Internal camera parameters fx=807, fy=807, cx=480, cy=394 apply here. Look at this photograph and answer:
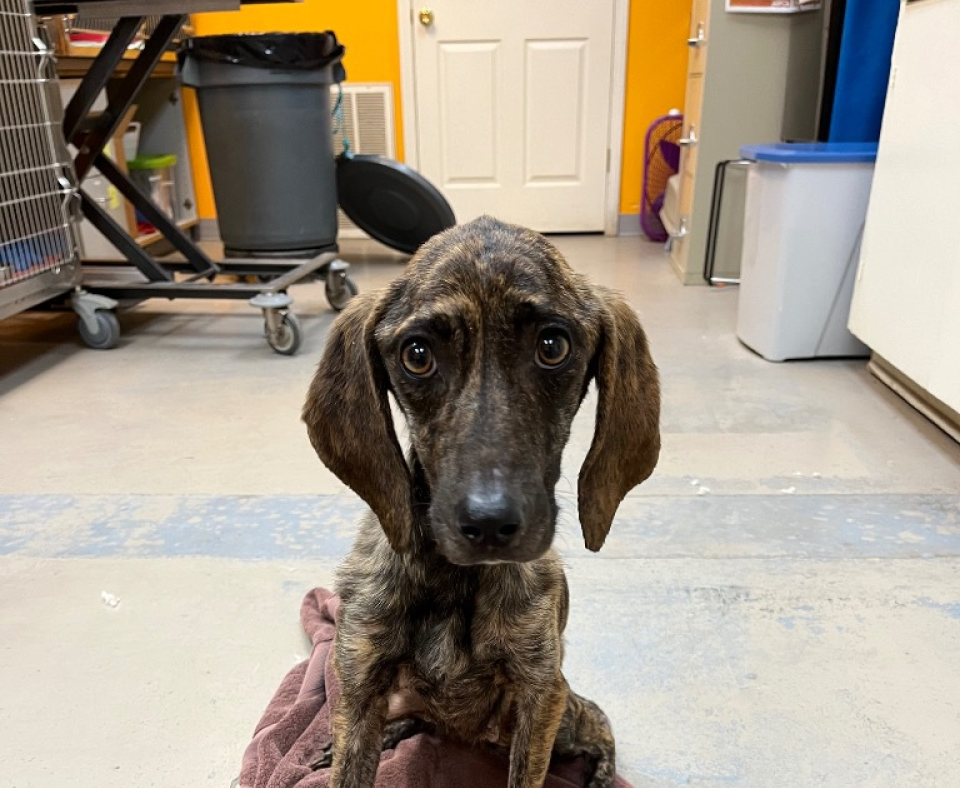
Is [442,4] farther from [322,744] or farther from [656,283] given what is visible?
[322,744]

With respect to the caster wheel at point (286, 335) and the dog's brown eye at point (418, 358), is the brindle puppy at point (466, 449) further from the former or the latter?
the caster wheel at point (286, 335)

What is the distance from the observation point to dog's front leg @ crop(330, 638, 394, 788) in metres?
1.15

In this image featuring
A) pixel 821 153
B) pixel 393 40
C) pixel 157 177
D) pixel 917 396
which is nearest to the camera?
pixel 917 396

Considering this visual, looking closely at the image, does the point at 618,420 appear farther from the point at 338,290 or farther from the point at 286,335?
the point at 338,290

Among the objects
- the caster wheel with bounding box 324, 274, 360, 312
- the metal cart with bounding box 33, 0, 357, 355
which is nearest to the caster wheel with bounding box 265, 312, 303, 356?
the metal cart with bounding box 33, 0, 357, 355

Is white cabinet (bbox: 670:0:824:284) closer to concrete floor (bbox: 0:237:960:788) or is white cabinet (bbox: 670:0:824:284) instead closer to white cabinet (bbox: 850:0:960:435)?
white cabinet (bbox: 850:0:960:435)

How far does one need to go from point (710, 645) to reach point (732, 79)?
11.4 ft

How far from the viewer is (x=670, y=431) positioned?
2721 mm

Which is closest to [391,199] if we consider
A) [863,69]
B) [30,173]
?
[30,173]

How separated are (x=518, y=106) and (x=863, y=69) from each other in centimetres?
294

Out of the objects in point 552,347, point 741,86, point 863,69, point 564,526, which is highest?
point 863,69

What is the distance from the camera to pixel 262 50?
3.98 metres

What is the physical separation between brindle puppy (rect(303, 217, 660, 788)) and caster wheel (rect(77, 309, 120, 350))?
2.77 meters

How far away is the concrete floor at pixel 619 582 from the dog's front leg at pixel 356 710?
0.39 meters
